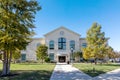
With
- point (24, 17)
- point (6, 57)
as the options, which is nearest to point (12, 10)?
point (24, 17)

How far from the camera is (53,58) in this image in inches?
2100

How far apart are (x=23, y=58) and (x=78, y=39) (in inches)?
734

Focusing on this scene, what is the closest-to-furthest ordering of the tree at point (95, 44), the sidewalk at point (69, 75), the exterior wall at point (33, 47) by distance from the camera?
the sidewalk at point (69, 75) < the tree at point (95, 44) < the exterior wall at point (33, 47)

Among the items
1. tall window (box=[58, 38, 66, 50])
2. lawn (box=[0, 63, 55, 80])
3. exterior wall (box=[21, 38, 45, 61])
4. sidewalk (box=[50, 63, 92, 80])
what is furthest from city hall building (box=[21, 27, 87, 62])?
sidewalk (box=[50, 63, 92, 80])

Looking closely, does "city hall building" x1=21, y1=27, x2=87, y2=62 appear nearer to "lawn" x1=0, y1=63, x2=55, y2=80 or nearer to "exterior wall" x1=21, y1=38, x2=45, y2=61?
"exterior wall" x1=21, y1=38, x2=45, y2=61

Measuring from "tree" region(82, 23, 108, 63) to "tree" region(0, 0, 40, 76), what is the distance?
75.7 feet

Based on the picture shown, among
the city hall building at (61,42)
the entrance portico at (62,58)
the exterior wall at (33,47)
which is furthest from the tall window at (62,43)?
the exterior wall at (33,47)

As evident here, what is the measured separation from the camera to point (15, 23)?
49.4 ft

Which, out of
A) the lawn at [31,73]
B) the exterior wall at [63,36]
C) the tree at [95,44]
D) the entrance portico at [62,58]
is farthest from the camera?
the exterior wall at [63,36]

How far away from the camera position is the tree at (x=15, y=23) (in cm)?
1459

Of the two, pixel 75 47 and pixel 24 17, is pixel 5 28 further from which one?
pixel 75 47

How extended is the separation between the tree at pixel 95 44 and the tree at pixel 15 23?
23.1 meters

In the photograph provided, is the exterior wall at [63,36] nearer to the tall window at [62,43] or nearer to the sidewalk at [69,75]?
the tall window at [62,43]

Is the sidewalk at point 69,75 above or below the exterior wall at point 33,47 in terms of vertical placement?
below
